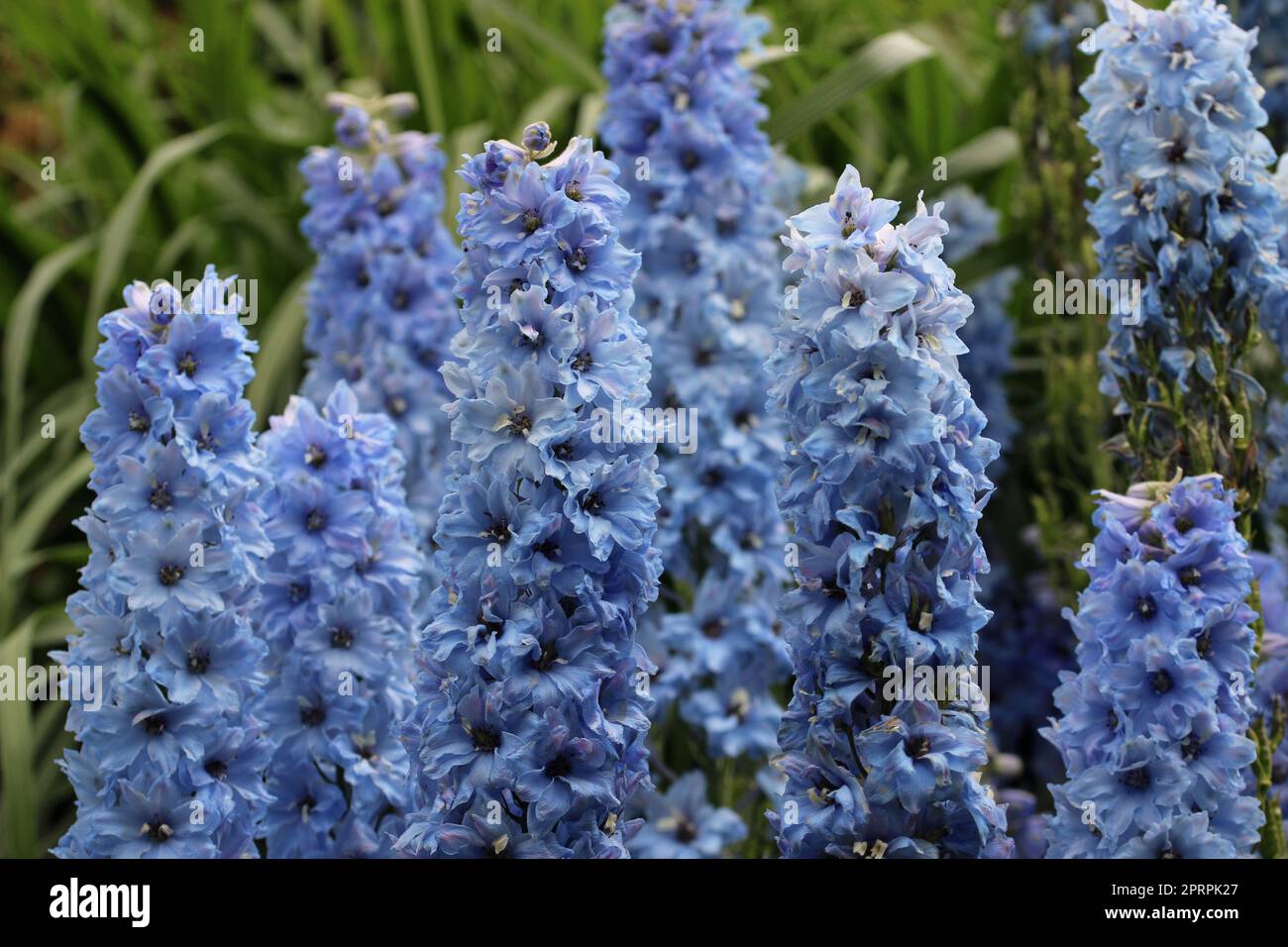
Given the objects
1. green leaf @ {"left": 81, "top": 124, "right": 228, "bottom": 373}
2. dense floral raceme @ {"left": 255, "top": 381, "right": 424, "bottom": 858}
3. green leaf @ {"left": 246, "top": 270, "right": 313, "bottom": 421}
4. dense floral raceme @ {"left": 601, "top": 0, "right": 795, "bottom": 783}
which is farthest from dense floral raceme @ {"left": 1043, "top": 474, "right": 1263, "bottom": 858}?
green leaf @ {"left": 81, "top": 124, "right": 228, "bottom": 373}

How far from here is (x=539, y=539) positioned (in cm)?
278

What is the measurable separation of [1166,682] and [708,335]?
1.57 m

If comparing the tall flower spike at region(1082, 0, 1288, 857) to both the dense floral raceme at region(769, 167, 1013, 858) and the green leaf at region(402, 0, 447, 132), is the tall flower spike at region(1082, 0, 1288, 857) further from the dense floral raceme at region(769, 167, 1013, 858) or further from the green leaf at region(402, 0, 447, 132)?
the green leaf at region(402, 0, 447, 132)

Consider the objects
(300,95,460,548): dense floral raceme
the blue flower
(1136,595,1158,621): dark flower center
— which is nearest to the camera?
(1136,595,1158,621): dark flower center

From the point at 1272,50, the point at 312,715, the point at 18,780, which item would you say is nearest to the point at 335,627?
the point at 312,715

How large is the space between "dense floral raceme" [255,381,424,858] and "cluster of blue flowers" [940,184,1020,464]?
224 cm

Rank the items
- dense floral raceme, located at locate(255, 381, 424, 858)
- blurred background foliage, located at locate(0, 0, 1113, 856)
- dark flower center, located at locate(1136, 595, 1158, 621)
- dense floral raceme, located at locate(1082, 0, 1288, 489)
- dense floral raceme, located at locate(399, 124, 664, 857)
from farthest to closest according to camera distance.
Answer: blurred background foliage, located at locate(0, 0, 1113, 856) < dense floral raceme, located at locate(1082, 0, 1288, 489) < dense floral raceme, located at locate(255, 381, 424, 858) < dark flower center, located at locate(1136, 595, 1158, 621) < dense floral raceme, located at locate(399, 124, 664, 857)

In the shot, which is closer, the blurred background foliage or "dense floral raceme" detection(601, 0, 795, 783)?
"dense floral raceme" detection(601, 0, 795, 783)

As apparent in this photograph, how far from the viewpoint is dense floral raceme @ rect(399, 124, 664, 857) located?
2.78m

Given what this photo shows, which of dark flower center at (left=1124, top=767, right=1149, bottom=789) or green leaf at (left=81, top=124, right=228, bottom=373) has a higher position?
green leaf at (left=81, top=124, right=228, bottom=373)

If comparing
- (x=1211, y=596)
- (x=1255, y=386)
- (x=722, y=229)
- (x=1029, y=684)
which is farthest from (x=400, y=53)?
(x=1211, y=596)

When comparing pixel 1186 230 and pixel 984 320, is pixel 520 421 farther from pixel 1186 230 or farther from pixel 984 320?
pixel 984 320

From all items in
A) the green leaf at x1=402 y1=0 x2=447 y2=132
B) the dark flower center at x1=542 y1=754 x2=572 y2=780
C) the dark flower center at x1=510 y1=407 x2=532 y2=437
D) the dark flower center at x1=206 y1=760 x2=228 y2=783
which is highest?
the green leaf at x1=402 y1=0 x2=447 y2=132
